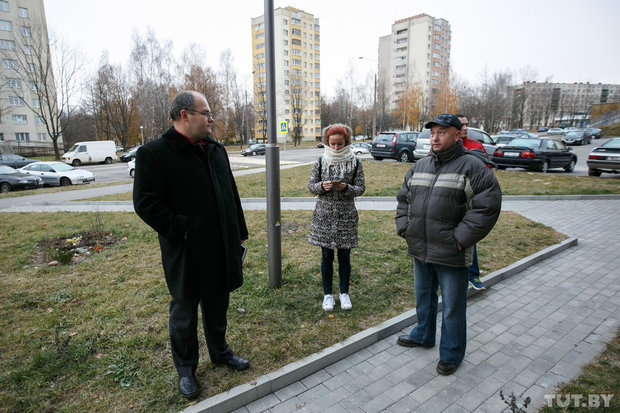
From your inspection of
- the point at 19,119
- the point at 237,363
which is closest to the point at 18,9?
the point at 19,119

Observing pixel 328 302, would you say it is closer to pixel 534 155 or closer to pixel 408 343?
pixel 408 343

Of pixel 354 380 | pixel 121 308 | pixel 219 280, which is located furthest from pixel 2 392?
pixel 354 380

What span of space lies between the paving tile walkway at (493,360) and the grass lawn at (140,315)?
36cm

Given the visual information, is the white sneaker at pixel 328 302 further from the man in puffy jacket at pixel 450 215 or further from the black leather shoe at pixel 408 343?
the man in puffy jacket at pixel 450 215

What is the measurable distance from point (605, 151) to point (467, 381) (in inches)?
647

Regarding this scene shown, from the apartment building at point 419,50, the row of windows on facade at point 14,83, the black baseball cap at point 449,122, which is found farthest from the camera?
the apartment building at point 419,50

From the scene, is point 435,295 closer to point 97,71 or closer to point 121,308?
point 121,308

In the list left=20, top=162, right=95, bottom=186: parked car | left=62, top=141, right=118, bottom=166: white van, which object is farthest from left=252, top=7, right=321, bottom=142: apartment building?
left=20, top=162, right=95, bottom=186: parked car

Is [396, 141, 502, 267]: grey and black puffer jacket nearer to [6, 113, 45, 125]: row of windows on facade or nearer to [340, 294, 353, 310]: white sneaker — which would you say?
[340, 294, 353, 310]: white sneaker

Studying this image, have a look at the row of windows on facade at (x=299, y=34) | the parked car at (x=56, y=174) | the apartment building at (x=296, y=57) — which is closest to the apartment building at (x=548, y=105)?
the apartment building at (x=296, y=57)

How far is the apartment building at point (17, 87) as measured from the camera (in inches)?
1730

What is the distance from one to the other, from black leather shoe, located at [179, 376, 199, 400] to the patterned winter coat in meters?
1.75

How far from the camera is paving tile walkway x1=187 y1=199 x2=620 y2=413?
2646mm

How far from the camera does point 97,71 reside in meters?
47.7
